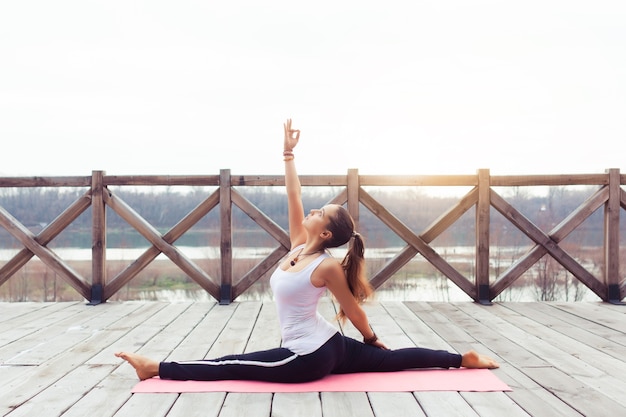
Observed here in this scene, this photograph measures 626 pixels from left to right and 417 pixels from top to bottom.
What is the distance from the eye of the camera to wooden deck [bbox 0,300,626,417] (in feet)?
8.50

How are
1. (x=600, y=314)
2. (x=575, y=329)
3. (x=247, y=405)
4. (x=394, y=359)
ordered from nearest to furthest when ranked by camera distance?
(x=247, y=405) < (x=394, y=359) < (x=575, y=329) < (x=600, y=314)

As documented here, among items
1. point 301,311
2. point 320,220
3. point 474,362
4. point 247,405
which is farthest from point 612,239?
point 247,405

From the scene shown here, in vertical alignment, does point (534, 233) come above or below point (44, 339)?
above

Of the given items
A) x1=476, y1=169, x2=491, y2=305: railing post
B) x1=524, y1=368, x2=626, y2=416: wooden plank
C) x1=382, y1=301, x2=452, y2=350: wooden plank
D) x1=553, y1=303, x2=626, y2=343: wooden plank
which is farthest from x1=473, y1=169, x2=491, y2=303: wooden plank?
x1=524, y1=368, x2=626, y2=416: wooden plank

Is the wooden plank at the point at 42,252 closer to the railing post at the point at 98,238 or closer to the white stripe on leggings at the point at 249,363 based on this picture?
the railing post at the point at 98,238

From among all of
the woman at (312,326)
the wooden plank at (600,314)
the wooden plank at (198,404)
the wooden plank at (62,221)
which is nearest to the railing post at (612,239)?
the wooden plank at (600,314)

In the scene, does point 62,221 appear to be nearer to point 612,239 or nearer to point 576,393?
point 576,393

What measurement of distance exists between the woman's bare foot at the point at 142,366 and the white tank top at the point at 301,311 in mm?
736

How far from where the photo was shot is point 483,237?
18.4 ft

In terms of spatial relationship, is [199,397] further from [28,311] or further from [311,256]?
[28,311]

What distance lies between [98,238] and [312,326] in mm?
3480

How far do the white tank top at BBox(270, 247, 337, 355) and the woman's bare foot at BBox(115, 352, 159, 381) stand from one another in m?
0.74

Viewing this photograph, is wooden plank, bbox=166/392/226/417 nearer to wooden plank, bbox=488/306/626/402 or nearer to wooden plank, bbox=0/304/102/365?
wooden plank, bbox=0/304/102/365

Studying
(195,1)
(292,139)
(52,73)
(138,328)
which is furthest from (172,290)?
(292,139)
